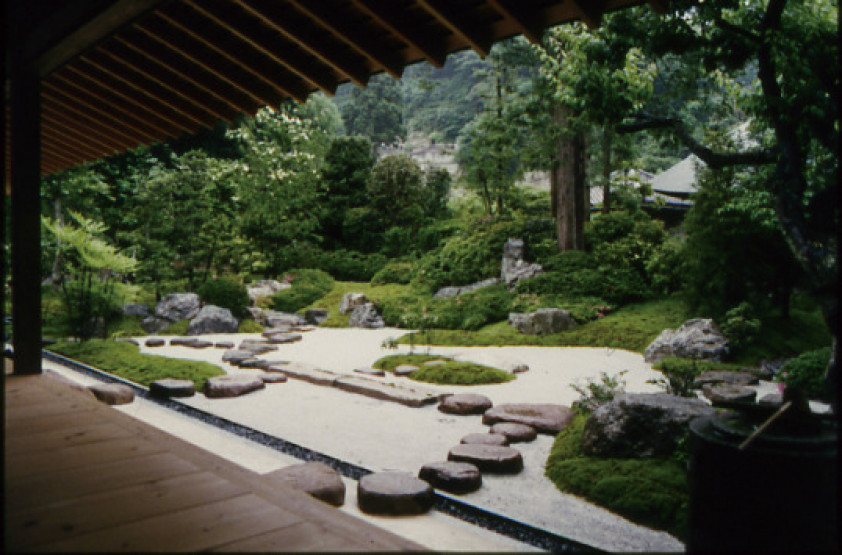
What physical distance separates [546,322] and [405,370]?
129 inches

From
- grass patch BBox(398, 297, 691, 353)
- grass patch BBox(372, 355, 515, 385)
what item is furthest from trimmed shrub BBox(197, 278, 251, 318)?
grass patch BBox(372, 355, 515, 385)

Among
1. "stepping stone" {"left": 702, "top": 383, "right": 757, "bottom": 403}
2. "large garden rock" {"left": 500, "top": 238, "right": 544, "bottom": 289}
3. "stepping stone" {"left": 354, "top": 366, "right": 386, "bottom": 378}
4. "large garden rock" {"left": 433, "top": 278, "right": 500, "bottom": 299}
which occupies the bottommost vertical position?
"stepping stone" {"left": 354, "top": 366, "right": 386, "bottom": 378}

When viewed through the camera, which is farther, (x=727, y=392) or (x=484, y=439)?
(x=727, y=392)

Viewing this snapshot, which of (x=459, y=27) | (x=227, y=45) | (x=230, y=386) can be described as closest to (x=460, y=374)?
(x=230, y=386)

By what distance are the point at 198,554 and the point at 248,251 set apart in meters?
15.7

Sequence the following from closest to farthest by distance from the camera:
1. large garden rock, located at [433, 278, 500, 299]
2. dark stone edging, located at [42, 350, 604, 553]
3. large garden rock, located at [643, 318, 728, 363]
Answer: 1. dark stone edging, located at [42, 350, 604, 553]
2. large garden rock, located at [643, 318, 728, 363]
3. large garden rock, located at [433, 278, 500, 299]

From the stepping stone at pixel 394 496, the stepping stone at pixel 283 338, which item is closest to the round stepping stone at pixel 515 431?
the stepping stone at pixel 394 496

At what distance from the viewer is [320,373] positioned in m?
7.34

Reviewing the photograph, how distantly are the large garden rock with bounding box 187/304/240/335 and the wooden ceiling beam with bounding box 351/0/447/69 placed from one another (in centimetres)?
986

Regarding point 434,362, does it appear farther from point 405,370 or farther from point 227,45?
point 227,45

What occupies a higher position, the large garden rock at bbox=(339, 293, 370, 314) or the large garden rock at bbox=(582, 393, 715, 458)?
the large garden rock at bbox=(339, 293, 370, 314)

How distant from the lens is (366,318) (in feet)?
41.4

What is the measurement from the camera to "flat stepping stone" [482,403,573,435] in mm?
5164

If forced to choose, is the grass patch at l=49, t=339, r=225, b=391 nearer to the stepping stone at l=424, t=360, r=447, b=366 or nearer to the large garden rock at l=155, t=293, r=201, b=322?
the stepping stone at l=424, t=360, r=447, b=366
